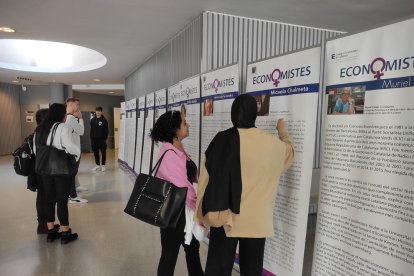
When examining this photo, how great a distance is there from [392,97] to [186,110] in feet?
8.51

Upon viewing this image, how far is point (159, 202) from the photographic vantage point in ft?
6.31

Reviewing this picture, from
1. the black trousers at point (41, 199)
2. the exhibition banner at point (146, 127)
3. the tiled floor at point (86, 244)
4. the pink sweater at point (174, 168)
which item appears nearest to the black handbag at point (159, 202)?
the pink sweater at point (174, 168)

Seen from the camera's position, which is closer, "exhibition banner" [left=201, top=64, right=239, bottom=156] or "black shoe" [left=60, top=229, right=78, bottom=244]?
"exhibition banner" [left=201, top=64, right=239, bottom=156]

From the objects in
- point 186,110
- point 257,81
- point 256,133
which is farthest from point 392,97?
point 186,110

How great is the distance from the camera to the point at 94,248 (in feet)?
11.1

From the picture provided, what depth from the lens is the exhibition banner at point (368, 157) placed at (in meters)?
1.44

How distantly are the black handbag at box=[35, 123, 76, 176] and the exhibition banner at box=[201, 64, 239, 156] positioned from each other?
4.89ft

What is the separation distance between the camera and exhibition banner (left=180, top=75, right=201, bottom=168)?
3453 mm

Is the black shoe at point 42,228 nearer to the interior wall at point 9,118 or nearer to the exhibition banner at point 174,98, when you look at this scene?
the exhibition banner at point 174,98

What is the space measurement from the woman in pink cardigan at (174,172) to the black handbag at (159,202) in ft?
0.17

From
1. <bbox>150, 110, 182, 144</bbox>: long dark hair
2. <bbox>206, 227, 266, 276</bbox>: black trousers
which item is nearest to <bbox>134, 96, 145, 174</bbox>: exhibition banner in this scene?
<bbox>150, 110, 182, 144</bbox>: long dark hair

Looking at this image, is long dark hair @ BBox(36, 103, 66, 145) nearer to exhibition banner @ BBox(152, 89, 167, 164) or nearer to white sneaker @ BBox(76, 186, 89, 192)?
exhibition banner @ BBox(152, 89, 167, 164)

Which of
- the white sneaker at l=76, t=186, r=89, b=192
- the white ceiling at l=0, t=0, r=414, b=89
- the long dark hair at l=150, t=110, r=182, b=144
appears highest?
the white ceiling at l=0, t=0, r=414, b=89

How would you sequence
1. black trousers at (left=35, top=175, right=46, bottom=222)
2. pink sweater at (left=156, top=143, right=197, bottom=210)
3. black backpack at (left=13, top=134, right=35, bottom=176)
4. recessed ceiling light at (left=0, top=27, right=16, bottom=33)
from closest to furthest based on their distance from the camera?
pink sweater at (left=156, top=143, right=197, bottom=210)
black backpack at (left=13, top=134, right=35, bottom=176)
black trousers at (left=35, top=175, right=46, bottom=222)
recessed ceiling light at (left=0, top=27, right=16, bottom=33)
